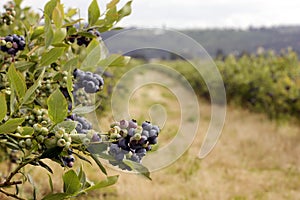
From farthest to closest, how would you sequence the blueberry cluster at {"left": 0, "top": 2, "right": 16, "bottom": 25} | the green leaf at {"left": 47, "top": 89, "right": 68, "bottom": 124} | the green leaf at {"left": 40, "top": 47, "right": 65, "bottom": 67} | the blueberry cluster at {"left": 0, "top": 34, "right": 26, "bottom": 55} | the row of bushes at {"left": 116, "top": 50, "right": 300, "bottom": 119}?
1. the row of bushes at {"left": 116, "top": 50, "right": 300, "bottom": 119}
2. the blueberry cluster at {"left": 0, "top": 2, "right": 16, "bottom": 25}
3. the blueberry cluster at {"left": 0, "top": 34, "right": 26, "bottom": 55}
4. the green leaf at {"left": 40, "top": 47, "right": 65, "bottom": 67}
5. the green leaf at {"left": 47, "top": 89, "right": 68, "bottom": 124}

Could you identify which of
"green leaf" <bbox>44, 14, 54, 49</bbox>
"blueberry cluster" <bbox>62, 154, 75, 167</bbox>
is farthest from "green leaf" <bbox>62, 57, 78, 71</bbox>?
"blueberry cluster" <bbox>62, 154, 75, 167</bbox>

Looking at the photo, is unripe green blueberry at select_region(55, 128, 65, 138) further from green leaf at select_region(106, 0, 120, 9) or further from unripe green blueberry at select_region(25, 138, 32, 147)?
green leaf at select_region(106, 0, 120, 9)

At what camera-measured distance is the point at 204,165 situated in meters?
4.76

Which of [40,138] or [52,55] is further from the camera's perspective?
[52,55]

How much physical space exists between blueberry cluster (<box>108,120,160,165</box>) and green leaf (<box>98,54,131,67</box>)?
1.19 feet

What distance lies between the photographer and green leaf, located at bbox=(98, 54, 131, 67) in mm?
1230

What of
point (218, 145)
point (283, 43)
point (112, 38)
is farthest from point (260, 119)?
point (283, 43)

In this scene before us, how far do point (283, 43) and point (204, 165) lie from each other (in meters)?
33.6

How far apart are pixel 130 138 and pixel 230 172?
3.77m

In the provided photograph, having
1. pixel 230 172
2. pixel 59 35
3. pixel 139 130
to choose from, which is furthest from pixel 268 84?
pixel 139 130

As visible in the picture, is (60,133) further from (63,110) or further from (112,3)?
(112,3)

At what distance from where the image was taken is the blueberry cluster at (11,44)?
113 centimetres

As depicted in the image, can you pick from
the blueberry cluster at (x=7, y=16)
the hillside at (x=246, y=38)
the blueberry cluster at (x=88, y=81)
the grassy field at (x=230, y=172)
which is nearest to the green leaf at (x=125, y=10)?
the blueberry cluster at (x=88, y=81)

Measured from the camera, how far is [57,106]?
0.82 m
